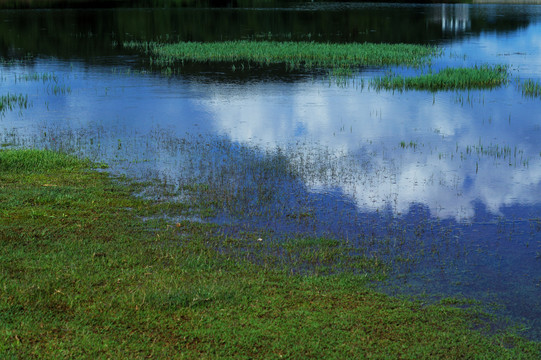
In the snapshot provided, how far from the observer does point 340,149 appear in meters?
20.7

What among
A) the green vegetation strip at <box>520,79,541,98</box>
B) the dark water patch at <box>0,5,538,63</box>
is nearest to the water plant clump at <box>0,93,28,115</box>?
the dark water patch at <box>0,5,538,63</box>

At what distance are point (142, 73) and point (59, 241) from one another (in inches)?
1116

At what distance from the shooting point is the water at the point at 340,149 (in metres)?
12.1

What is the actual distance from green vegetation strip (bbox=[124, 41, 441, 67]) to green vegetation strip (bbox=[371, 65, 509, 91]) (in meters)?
6.79

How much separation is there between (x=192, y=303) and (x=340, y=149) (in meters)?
12.4

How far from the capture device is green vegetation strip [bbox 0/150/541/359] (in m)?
8.19

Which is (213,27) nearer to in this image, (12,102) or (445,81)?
(445,81)

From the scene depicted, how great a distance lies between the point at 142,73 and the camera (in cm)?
3850

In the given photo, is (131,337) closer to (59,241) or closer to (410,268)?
(59,241)

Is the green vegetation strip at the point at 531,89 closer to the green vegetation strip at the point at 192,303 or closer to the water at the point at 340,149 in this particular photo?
the water at the point at 340,149

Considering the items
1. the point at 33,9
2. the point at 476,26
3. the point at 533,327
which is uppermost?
the point at 33,9

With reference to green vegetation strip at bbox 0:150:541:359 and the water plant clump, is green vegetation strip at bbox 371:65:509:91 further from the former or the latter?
green vegetation strip at bbox 0:150:541:359

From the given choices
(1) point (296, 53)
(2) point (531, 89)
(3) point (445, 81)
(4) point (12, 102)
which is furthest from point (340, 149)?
(1) point (296, 53)

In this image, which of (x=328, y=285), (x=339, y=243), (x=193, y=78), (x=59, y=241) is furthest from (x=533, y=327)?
(x=193, y=78)
